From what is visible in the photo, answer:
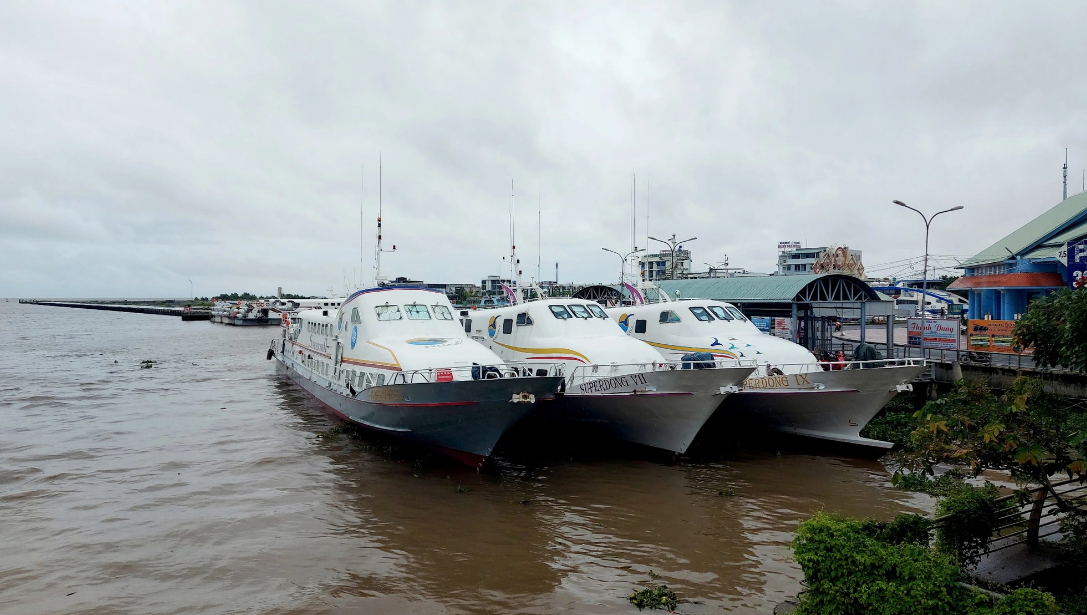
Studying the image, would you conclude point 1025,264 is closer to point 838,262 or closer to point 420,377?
point 838,262

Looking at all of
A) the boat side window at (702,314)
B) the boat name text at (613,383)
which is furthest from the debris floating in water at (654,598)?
the boat side window at (702,314)

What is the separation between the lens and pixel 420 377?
16172 millimetres

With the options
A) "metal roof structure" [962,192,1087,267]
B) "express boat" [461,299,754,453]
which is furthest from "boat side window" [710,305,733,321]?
"metal roof structure" [962,192,1087,267]

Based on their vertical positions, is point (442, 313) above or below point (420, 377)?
above

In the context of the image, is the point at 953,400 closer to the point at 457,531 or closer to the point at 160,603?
the point at 457,531

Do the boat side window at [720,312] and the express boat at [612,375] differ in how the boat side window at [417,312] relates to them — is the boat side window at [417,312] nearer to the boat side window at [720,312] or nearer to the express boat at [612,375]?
the express boat at [612,375]

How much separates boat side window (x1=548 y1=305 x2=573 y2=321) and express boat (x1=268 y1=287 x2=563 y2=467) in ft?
5.96

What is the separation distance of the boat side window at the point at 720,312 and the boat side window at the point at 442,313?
8.93 m

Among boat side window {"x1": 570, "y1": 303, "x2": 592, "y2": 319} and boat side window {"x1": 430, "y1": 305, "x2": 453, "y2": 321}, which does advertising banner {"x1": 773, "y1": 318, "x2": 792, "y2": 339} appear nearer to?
boat side window {"x1": 570, "y1": 303, "x2": 592, "y2": 319}

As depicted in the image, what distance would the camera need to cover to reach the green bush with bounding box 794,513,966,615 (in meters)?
6.37

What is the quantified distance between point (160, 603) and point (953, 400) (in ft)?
39.2

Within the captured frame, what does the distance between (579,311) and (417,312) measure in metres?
5.34

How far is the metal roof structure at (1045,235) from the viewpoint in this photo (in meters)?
32.3

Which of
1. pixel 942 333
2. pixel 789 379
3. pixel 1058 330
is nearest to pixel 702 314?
pixel 789 379
